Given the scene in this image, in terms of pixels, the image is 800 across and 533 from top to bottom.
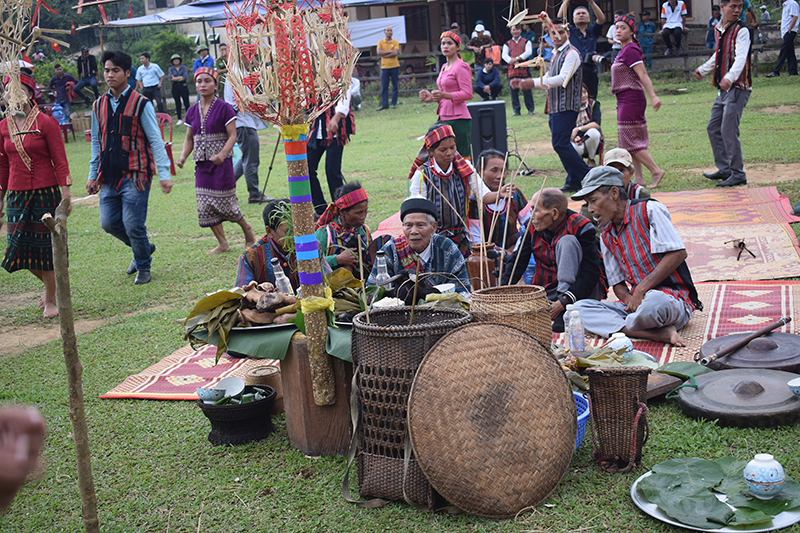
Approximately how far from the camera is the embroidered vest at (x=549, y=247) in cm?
470

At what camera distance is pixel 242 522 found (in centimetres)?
289

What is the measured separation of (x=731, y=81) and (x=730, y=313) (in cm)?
412

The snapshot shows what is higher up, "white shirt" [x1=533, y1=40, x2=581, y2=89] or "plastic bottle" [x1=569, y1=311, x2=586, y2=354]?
"white shirt" [x1=533, y1=40, x2=581, y2=89]

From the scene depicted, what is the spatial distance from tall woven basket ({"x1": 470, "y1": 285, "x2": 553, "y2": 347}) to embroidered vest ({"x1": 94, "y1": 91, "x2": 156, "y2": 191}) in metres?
4.20

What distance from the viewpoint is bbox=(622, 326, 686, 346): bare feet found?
431 cm

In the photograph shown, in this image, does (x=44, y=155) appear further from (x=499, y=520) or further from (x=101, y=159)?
(x=499, y=520)

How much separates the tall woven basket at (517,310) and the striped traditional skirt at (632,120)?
5.58 metres

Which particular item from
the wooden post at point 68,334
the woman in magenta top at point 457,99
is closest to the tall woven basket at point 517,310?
the wooden post at point 68,334

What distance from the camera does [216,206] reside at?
23.8ft

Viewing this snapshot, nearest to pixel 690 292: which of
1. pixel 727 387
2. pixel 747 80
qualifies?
pixel 727 387

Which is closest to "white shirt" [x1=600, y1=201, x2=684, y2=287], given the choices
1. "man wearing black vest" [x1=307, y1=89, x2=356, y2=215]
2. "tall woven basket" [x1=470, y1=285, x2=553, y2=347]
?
"tall woven basket" [x1=470, y1=285, x2=553, y2=347]

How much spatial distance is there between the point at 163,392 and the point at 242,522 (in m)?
1.62

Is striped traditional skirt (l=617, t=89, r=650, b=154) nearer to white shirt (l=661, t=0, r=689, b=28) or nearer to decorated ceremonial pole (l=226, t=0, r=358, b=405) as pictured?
decorated ceremonial pole (l=226, t=0, r=358, b=405)

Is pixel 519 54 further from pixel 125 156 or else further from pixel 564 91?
pixel 125 156
